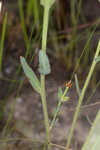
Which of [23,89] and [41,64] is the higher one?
[41,64]

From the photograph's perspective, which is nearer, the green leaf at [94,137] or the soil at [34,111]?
the green leaf at [94,137]

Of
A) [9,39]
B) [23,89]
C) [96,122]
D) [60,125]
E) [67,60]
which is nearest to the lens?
[96,122]

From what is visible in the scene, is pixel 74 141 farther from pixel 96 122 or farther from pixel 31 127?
pixel 96 122

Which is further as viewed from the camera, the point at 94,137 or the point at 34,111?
the point at 34,111

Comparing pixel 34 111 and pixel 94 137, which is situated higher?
pixel 94 137

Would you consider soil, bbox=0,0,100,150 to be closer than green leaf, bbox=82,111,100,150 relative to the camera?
No

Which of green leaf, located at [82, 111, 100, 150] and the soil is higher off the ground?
green leaf, located at [82, 111, 100, 150]

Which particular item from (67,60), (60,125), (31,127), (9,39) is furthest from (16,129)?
(9,39)

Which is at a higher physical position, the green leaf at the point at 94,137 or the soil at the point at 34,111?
the green leaf at the point at 94,137
